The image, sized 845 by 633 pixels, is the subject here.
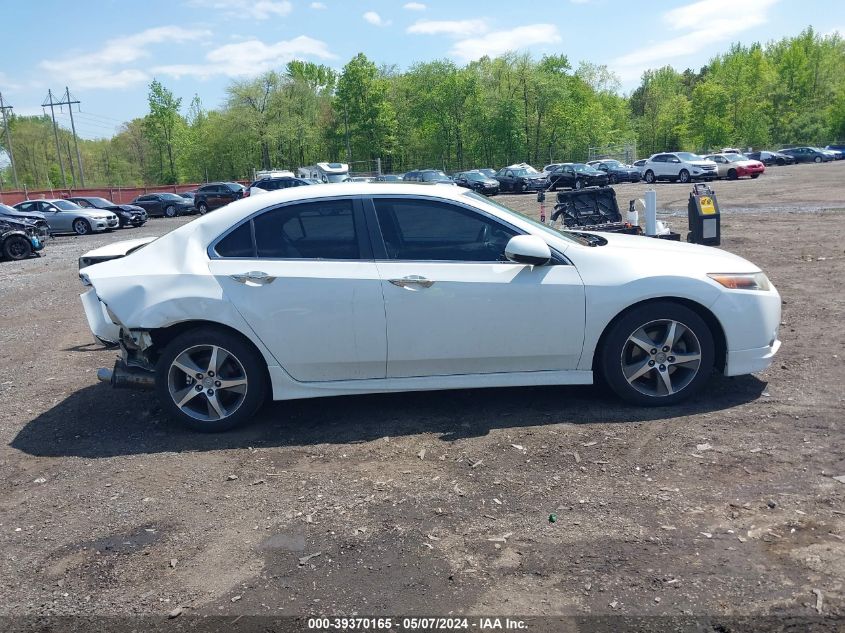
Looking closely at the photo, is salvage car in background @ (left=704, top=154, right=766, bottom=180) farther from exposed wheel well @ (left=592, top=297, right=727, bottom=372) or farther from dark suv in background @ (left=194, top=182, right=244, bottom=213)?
exposed wheel well @ (left=592, top=297, right=727, bottom=372)

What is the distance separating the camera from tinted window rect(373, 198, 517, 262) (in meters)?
4.88

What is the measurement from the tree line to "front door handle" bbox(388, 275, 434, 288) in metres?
70.2

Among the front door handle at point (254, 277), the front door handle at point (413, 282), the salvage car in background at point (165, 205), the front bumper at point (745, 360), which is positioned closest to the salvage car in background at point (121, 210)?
the salvage car in background at point (165, 205)

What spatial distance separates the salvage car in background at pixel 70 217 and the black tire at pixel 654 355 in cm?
2930

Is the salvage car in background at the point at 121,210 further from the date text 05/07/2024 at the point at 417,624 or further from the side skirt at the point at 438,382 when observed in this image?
the date text 05/07/2024 at the point at 417,624

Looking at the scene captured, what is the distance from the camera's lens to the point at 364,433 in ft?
15.9

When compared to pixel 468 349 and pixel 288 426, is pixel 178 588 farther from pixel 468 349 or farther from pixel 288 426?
pixel 468 349

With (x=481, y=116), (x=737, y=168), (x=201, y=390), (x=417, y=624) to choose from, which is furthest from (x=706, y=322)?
(x=481, y=116)

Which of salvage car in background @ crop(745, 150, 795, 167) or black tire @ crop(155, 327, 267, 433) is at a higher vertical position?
salvage car in background @ crop(745, 150, 795, 167)

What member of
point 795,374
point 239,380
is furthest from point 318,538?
point 795,374

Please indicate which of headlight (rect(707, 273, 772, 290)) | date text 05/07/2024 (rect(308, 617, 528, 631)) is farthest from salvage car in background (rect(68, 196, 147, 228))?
date text 05/07/2024 (rect(308, 617, 528, 631))

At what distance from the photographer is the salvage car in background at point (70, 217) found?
96.3 ft

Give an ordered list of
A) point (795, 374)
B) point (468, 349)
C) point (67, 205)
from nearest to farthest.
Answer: point (468, 349) → point (795, 374) → point (67, 205)

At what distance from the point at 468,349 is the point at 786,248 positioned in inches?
374
